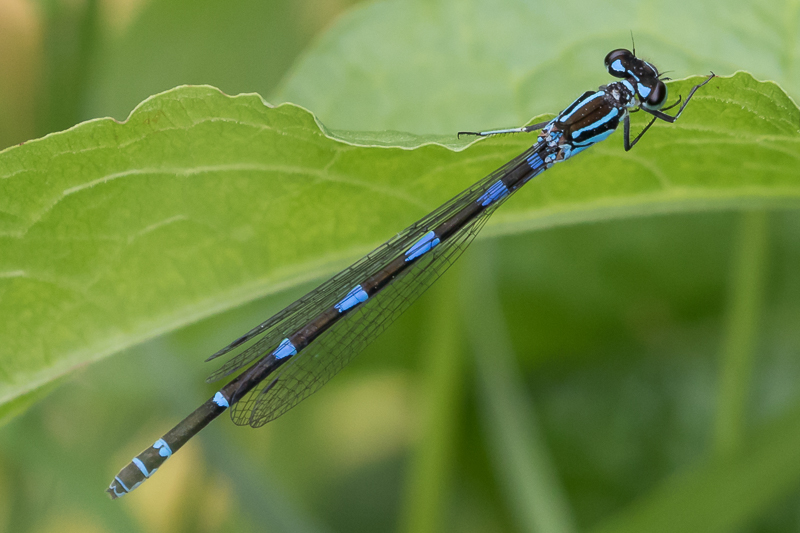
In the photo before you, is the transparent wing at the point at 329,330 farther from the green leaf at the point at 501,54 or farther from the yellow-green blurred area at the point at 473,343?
the green leaf at the point at 501,54

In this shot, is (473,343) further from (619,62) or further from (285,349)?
(619,62)

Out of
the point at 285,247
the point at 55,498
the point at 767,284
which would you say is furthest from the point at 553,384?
the point at 55,498

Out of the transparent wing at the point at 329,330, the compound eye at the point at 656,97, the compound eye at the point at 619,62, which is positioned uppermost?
the transparent wing at the point at 329,330

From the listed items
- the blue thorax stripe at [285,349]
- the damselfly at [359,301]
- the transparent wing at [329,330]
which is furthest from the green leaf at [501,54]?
the blue thorax stripe at [285,349]

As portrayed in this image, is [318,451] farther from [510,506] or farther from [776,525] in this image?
[776,525]

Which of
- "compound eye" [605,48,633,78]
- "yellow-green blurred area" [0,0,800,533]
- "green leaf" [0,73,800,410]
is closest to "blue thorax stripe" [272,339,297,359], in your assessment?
"yellow-green blurred area" [0,0,800,533]

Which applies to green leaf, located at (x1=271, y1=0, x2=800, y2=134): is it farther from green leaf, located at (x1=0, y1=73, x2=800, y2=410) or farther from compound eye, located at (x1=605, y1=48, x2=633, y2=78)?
green leaf, located at (x1=0, y1=73, x2=800, y2=410)
